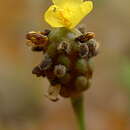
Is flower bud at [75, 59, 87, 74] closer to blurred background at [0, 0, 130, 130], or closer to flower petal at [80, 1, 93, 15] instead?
flower petal at [80, 1, 93, 15]

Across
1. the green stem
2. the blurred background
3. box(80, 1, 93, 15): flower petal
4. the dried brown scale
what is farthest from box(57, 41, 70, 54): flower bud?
the blurred background

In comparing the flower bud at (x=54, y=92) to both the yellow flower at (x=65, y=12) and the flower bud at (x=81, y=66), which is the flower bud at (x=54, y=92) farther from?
the yellow flower at (x=65, y=12)

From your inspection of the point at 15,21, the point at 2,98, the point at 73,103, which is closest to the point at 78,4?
the point at 73,103

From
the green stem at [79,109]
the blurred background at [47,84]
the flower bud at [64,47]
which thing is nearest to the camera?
the flower bud at [64,47]

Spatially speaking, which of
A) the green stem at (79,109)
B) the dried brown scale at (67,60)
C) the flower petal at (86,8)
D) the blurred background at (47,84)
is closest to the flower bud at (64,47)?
the dried brown scale at (67,60)

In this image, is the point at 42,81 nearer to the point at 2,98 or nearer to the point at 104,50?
the point at 2,98

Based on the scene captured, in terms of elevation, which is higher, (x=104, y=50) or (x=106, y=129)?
(x=104, y=50)
